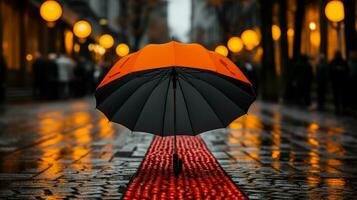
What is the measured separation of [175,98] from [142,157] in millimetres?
2649

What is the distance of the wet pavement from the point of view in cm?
798

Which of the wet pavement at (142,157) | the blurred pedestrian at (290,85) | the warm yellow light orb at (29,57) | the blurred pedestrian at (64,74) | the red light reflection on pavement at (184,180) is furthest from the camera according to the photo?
the warm yellow light orb at (29,57)

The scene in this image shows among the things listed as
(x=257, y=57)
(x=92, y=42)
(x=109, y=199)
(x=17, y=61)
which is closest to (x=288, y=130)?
(x=109, y=199)

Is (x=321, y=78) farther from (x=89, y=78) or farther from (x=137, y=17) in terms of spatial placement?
(x=137, y=17)

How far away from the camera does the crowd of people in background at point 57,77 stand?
35.5 metres

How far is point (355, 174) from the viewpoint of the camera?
9344 millimetres

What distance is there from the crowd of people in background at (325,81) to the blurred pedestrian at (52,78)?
9.93 metres

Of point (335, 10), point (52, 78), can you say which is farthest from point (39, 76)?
point (335, 10)

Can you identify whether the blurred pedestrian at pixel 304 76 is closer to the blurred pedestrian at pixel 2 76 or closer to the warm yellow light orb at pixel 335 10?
the warm yellow light orb at pixel 335 10

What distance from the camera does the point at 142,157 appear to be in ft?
36.9

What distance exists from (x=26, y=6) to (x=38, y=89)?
386 centimetres

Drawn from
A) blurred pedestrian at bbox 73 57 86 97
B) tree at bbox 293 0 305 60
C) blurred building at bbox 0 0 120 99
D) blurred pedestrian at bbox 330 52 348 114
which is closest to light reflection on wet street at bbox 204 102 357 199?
blurred pedestrian at bbox 330 52 348 114

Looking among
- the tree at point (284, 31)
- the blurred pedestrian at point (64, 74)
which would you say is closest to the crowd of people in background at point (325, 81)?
the tree at point (284, 31)

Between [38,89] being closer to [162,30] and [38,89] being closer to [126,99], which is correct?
[126,99]
